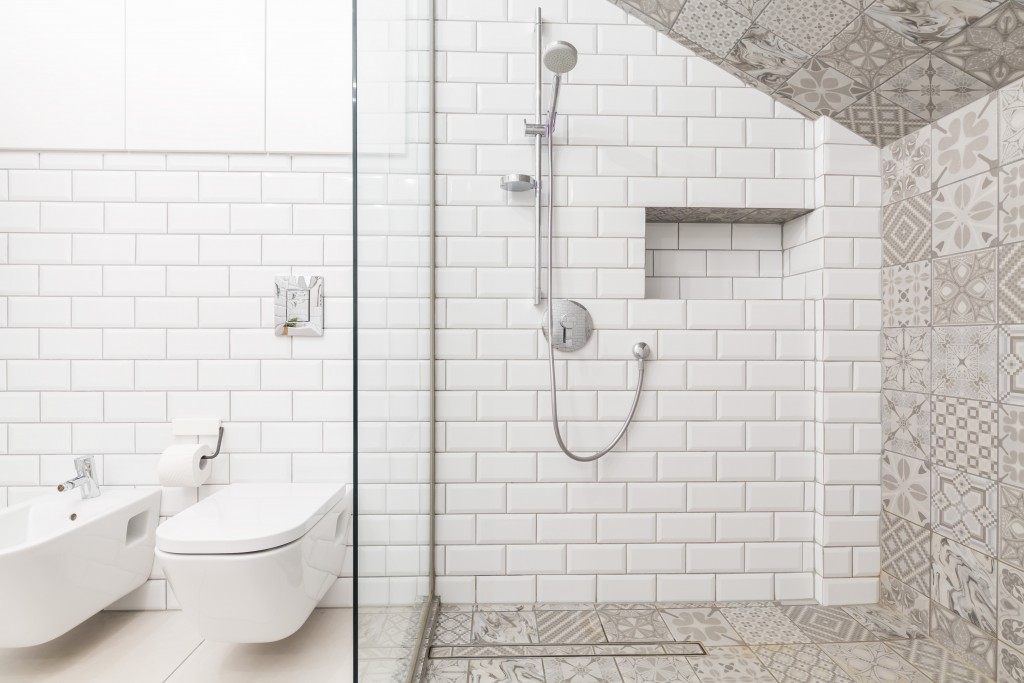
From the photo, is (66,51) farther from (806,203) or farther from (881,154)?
(881,154)

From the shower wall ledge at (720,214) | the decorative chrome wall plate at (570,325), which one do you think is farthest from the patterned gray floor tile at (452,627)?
the shower wall ledge at (720,214)

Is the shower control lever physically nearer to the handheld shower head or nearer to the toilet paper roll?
the handheld shower head

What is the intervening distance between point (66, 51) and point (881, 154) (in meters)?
2.65

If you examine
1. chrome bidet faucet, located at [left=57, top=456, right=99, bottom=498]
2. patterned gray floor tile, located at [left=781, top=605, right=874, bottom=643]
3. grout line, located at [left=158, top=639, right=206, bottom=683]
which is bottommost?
grout line, located at [left=158, top=639, right=206, bottom=683]

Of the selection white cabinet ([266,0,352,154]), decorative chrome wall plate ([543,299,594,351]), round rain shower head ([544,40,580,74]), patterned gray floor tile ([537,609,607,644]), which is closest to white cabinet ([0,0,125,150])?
white cabinet ([266,0,352,154])

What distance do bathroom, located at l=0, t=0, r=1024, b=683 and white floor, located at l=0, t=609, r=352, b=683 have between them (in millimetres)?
12

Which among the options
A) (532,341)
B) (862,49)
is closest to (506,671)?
(532,341)

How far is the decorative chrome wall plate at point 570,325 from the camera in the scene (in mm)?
1570

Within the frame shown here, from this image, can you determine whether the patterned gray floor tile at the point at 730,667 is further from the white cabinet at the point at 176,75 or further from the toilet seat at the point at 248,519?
the white cabinet at the point at 176,75

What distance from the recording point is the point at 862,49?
1320 millimetres

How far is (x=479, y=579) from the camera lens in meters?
1.57

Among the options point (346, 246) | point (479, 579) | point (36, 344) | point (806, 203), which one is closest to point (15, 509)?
point (36, 344)

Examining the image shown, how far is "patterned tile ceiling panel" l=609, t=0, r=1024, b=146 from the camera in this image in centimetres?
115

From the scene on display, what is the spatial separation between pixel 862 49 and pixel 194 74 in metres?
2.01
